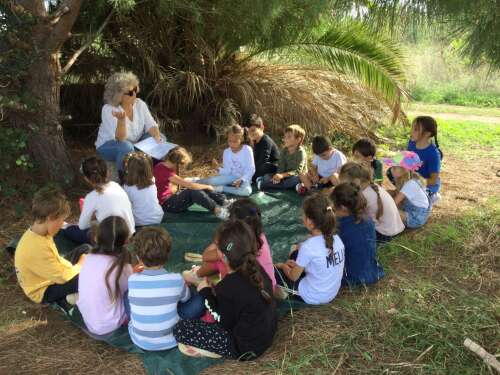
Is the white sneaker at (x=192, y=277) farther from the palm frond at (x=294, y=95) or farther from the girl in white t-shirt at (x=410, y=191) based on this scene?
the palm frond at (x=294, y=95)

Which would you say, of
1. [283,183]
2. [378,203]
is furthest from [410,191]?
[283,183]

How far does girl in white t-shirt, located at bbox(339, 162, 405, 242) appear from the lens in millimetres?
3617

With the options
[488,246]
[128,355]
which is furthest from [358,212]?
[128,355]

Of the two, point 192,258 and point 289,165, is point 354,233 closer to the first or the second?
→ point 192,258

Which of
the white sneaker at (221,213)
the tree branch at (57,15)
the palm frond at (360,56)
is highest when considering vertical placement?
the tree branch at (57,15)

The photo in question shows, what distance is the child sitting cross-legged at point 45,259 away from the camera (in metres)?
2.89

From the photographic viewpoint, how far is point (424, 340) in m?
2.53

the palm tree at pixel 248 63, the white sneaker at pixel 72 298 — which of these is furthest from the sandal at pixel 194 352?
the palm tree at pixel 248 63

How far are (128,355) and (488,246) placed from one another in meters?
2.76

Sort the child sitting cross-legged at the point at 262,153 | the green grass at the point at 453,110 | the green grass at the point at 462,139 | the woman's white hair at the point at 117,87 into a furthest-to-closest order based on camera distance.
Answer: the green grass at the point at 453,110 → the green grass at the point at 462,139 → the child sitting cross-legged at the point at 262,153 → the woman's white hair at the point at 117,87

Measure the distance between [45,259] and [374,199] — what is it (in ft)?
7.78

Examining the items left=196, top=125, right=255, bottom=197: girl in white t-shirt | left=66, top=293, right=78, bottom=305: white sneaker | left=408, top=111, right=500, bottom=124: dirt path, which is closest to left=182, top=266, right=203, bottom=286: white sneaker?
left=66, top=293, right=78, bottom=305: white sneaker

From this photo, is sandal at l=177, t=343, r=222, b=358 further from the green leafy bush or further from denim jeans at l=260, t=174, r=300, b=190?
denim jeans at l=260, t=174, r=300, b=190

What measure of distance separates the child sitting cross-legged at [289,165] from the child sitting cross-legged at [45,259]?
103 inches
